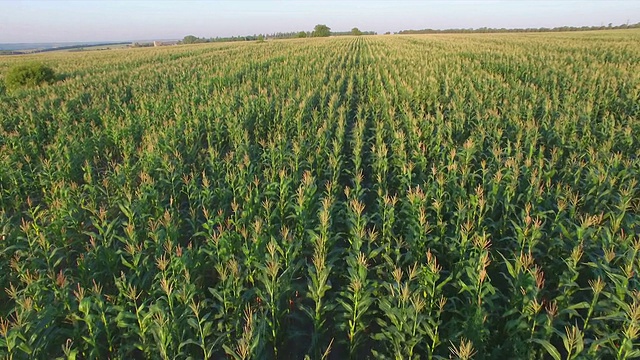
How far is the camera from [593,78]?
501 inches

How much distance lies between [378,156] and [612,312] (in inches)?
168

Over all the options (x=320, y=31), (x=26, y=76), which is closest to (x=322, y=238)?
(x=26, y=76)

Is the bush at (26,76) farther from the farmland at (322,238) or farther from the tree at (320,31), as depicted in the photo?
the tree at (320,31)

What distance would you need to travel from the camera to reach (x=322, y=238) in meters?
4.36

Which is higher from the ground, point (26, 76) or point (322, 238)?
point (26, 76)

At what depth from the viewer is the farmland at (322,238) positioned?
3.31 meters

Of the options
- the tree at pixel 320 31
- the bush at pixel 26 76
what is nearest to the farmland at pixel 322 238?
the bush at pixel 26 76

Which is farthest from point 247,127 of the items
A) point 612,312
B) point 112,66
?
point 112,66

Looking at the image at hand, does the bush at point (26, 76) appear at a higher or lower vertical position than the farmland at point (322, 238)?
higher

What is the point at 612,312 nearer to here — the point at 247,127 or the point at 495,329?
the point at 495,329

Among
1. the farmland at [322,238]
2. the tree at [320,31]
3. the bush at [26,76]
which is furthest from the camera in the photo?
the tree at [320,31]

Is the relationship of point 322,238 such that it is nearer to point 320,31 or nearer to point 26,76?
point 26,76

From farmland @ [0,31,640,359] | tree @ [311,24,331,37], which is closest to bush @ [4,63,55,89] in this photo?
farmland @ [0,31,640,359]

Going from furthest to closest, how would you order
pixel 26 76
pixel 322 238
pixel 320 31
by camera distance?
pixel 320 31
pixel 26 76
pixel 322 238
